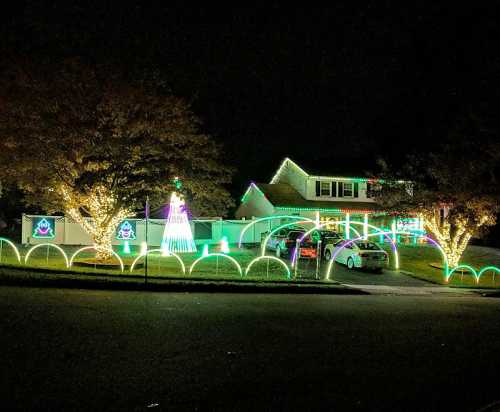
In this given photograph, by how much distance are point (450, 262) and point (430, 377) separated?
2459 cm

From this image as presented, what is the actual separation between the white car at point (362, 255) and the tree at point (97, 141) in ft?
26.5

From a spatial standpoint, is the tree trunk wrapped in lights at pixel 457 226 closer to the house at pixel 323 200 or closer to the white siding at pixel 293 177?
the house at pixel 323 200

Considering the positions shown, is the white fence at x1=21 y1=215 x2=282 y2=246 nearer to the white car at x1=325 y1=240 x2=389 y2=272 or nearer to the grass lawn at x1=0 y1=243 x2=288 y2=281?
the grass lawn at x1=0 y1=243 x2=288 y2=281

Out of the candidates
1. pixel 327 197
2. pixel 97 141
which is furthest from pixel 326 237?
pixel 97 141

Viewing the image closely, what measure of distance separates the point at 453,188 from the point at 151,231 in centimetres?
1823

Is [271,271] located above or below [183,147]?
below

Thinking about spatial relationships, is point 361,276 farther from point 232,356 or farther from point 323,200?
point 323,200

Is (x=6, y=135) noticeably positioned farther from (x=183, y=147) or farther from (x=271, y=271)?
(x=271, y=271)

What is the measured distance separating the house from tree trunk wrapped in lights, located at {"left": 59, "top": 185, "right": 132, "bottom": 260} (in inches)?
775

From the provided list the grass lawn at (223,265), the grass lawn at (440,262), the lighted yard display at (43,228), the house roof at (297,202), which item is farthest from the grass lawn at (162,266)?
the house roof at (297,202)

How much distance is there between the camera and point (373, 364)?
846cm

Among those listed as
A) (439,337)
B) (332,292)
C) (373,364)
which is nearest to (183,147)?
(332,292)

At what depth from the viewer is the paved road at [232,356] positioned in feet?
21.3

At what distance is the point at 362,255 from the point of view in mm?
27391
